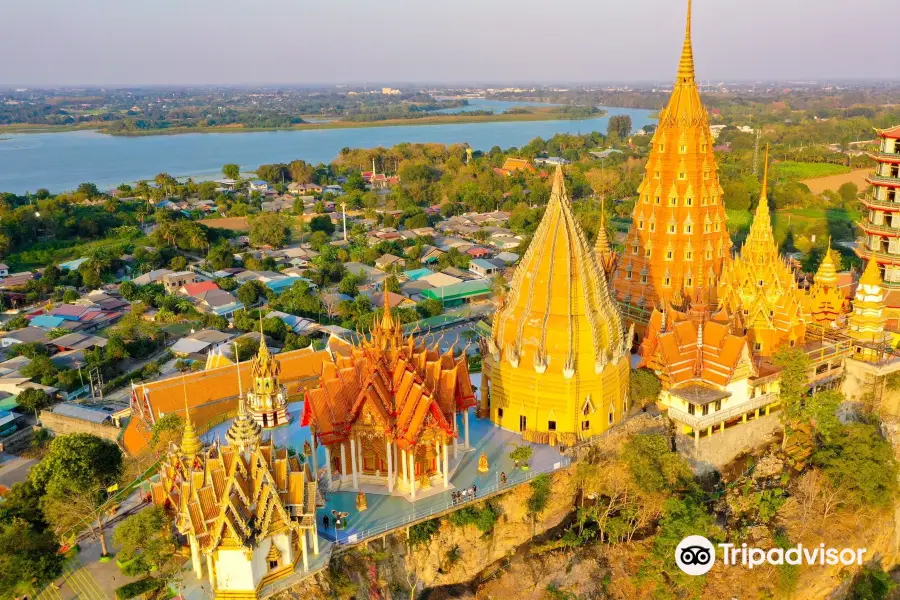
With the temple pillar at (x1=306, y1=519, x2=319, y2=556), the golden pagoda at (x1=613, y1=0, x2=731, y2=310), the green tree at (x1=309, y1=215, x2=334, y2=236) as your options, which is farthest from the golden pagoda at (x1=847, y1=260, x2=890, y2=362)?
the green tree at (x1=309, y1=215, x2=334, y2=236)

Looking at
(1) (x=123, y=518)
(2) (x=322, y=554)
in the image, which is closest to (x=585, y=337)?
(2) (x=322, y=554)

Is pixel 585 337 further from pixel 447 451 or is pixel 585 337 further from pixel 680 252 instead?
pixel 680 252

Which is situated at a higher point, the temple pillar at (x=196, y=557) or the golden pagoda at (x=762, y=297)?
the golden pagoda at (x=762, y=297)

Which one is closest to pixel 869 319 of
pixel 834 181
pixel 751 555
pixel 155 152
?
pixel 751 555

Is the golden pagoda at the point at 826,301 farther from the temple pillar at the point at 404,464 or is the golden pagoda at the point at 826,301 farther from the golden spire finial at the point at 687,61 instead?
the temple pillar at the point at 404,464

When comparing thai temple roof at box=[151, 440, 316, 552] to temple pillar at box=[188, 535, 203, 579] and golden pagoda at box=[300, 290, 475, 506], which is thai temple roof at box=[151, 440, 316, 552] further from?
golden pagoda at box=[300, 290, 475, 506]

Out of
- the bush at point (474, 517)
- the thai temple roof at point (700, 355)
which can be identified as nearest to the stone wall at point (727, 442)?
the thai temple roof at point (700, 355)
